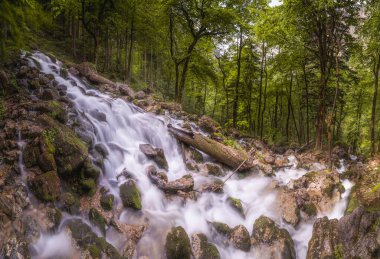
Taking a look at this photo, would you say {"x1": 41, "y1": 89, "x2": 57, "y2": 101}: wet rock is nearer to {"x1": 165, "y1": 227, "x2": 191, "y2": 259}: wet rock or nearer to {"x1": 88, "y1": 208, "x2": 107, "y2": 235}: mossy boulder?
{"x1": 88, "y1": 208, "x2": 107, "y2": 235}: mossy boulder

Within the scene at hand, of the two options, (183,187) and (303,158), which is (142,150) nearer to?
(183,187)

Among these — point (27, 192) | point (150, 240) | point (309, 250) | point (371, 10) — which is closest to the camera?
point (27, 192)

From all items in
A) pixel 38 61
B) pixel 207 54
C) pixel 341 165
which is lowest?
pixel 341 165

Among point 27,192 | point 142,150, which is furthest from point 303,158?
point 27,192

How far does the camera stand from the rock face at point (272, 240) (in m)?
6.83

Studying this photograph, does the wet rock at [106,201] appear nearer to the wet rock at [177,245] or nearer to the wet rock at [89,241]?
the wet rock at [89,241]

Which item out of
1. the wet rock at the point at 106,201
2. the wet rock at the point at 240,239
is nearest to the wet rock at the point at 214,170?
the wet rock at the point at 240,239

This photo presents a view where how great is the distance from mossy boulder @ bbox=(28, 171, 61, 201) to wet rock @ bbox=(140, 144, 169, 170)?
3.78m

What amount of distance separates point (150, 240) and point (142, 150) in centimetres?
378

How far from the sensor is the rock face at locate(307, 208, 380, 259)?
5332mm

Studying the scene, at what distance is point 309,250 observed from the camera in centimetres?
677

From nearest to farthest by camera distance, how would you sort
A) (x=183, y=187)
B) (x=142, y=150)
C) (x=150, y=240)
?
1. (x=150, y=240)
2. (x=183, y=187)
3. (x=142, y=150)

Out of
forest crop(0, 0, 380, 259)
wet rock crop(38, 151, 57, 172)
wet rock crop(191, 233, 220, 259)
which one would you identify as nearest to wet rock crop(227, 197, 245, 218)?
forest crop(0, 0, 380, 259)

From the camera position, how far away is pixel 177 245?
6.21m
